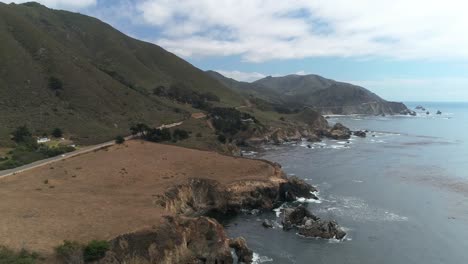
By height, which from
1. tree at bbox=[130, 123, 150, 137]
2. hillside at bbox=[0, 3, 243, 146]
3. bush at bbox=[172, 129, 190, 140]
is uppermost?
hillside at bbox=[0, 3, 243, 146]

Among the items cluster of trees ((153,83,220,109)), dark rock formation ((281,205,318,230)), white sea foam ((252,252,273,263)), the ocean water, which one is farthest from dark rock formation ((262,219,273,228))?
cluster of trees ((153,83,220,109))

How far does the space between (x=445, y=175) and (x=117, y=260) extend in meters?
63.7

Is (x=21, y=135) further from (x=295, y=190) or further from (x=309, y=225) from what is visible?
(x=309, y=225)

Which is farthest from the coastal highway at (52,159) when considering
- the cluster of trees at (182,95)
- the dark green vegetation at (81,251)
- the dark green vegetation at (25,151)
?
the cluster of trees at (182,95)

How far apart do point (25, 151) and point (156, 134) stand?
85.9ft

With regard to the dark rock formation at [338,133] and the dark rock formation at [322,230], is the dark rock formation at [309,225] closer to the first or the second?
the dark rock formation at [322,230]

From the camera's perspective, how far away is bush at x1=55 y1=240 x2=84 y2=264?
26406 mm

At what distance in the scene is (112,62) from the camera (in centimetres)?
16075

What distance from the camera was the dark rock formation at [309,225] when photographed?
42.3 m

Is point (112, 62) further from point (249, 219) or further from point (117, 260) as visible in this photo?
point (117, 260)

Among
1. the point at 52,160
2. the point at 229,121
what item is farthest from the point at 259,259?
the point at 229,121

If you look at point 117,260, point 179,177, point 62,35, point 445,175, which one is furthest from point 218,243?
point 62,35

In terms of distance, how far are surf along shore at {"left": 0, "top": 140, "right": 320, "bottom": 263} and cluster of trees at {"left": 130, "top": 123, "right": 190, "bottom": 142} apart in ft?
35.4

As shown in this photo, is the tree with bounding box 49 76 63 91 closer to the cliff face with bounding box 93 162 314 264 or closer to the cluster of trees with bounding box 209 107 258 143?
the cluster of trees with bounding box 209 107 258 143
